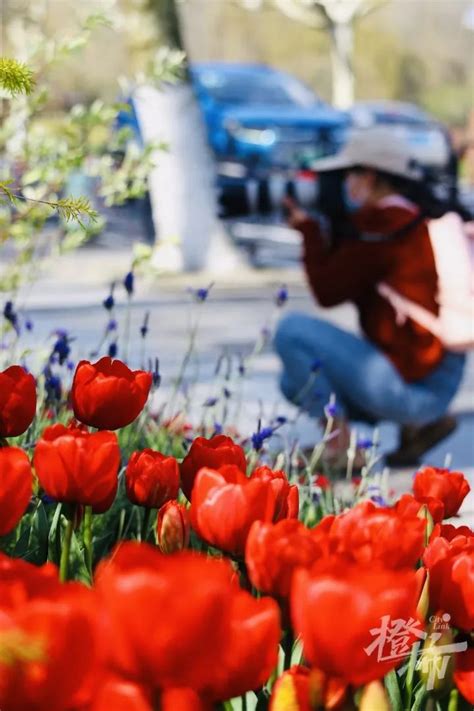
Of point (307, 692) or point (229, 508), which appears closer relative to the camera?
point (307, 692)

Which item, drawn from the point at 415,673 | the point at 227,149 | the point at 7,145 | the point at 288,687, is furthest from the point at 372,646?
the point at 227,149

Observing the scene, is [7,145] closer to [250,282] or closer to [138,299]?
[138,299]

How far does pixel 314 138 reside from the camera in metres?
16.3

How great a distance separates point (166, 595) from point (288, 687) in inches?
11.0

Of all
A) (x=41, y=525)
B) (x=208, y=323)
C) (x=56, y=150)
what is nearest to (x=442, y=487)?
(x=41, y=525)

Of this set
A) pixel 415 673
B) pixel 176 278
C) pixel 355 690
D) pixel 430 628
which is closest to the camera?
pixel 355 690

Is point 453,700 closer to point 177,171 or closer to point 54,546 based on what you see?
point 54,546

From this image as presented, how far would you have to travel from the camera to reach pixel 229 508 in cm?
124

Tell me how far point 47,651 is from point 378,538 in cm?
43

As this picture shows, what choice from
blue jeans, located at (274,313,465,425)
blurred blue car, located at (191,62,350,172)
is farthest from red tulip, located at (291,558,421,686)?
blurred blue car, located at (191,62,350,172)

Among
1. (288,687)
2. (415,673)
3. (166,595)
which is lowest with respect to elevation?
(415,673)

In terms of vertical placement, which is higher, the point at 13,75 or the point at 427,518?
the point at 13,75

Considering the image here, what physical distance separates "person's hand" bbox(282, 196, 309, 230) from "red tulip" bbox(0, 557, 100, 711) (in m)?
3.89

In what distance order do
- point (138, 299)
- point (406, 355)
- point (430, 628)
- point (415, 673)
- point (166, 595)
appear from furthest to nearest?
point (138, 299) < point (406, 355) < point (415, 673) < point (430, 628) < point (166, 595)
